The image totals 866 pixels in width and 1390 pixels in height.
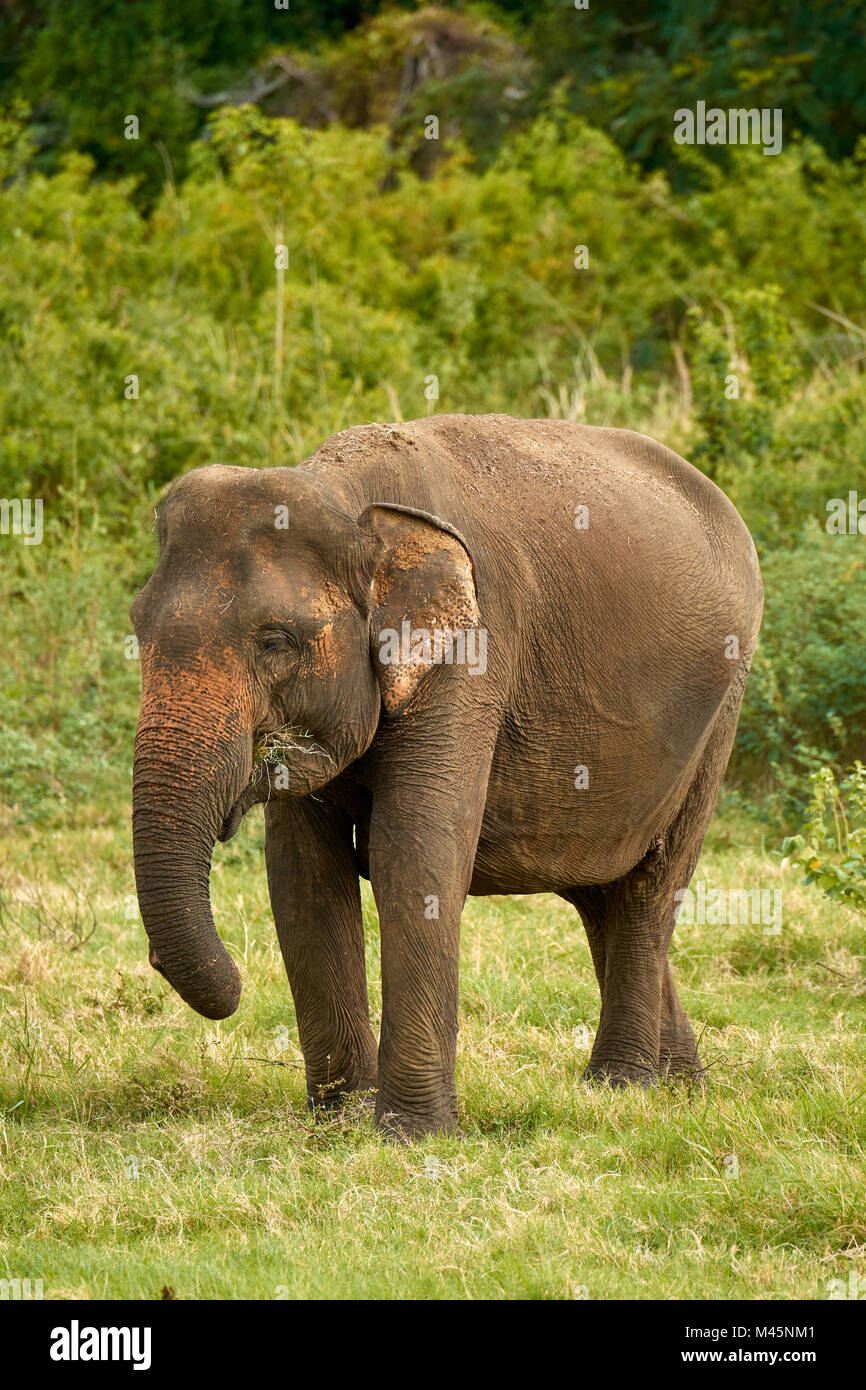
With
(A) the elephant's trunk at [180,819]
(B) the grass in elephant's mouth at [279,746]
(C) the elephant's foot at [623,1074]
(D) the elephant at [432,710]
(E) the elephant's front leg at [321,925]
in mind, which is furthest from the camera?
(C) the elephant's foot at [623,1074]

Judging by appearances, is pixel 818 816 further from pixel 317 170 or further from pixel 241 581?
pixel 317 170

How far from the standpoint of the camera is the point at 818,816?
7.09m

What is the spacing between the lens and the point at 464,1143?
18.3ft

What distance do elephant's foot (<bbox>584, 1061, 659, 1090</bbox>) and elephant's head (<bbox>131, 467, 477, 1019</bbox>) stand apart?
73.5 inches

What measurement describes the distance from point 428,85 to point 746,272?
7.80 meters

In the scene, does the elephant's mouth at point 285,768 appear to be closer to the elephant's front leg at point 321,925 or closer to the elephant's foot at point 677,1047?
the elephant's front leg at point 321,925

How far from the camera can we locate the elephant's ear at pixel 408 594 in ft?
17.6

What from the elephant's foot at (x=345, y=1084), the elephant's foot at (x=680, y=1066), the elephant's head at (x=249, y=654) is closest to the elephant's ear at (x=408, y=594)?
the elephant's head at (x=249, y=654)

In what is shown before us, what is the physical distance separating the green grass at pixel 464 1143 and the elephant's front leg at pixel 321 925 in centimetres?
28

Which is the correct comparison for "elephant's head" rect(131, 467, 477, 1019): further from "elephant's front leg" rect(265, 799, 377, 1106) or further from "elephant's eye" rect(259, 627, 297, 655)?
"elephant's front leg" rect(265, 799, 377, 1106)

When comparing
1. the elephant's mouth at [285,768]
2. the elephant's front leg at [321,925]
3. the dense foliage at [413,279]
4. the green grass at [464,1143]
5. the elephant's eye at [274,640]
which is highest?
the dense foliage at [413,279]

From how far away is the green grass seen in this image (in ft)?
15.5

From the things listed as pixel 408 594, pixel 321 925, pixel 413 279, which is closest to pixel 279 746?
pixel 408 594

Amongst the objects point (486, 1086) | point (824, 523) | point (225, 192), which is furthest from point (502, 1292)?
point (225, 192)
